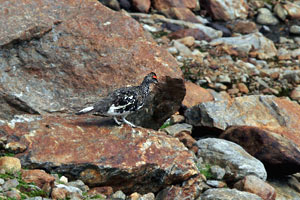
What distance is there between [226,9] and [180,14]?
2849mm

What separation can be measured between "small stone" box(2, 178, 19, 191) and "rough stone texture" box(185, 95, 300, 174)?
6295mm

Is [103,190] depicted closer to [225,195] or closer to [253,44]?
[225,195]

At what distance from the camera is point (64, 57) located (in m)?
11.2

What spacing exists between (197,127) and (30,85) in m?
5.09

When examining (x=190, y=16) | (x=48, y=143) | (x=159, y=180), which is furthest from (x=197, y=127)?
(x=190, y=16)

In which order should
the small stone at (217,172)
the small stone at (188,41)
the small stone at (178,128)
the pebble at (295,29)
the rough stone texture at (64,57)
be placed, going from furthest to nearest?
the pebble at (295,29) < the small stone at (188,41) < the small stone at (178,128) < the small stone at (217,172) < the rough stone texture at (64,57)

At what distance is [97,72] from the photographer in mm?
11227

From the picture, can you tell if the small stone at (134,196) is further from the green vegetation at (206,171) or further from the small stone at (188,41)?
the small stone at (188,41)

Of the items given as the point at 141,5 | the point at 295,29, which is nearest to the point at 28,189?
the point at 141,5

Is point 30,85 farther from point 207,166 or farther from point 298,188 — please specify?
point 298,188

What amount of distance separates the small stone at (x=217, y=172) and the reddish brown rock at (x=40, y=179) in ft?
13.8

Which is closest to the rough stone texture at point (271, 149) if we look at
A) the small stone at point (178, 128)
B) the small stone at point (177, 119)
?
the small stone at point (178, 128)

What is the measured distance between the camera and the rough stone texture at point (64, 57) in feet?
35.4

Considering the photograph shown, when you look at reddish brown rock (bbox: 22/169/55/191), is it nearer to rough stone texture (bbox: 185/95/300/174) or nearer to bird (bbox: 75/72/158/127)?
bird (bbox: 75/72/158/127)
